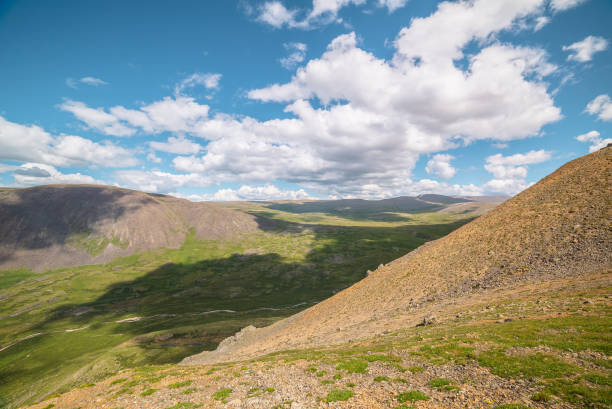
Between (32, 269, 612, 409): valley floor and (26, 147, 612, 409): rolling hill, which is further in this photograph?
(26, 147, 612, 409): rolling hill

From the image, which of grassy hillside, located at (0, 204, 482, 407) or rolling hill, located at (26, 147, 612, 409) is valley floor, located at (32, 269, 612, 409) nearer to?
rolling hill, located at (26, 147, 612, 409)

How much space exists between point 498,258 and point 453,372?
3485 cm

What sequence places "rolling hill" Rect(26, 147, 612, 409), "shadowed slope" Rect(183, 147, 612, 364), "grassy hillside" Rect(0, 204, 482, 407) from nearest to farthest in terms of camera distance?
1. "rolling hill" Rect(26, 147, 612, 409)
2. "shadowed slope" Rect(183, 147, 612, 364)
3. "grassy hillside" Rect(0, 204, 482, 407)

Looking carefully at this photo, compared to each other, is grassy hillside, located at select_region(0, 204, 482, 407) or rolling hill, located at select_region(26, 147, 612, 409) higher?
rolling hill, located at select_region(26, 147, 612, 409)

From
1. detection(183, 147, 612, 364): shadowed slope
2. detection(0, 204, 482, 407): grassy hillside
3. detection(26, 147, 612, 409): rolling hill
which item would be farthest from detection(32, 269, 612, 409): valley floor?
detection(0, 204, 482, 407): grassy hillside

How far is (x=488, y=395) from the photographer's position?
13.6 m

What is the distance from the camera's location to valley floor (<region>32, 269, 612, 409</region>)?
13.5 metres

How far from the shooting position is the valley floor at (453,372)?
44.2ft

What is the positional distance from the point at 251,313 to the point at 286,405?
112463mm

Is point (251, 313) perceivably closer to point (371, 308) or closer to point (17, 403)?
point (17, 403)

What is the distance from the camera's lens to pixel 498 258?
42125 millimetres

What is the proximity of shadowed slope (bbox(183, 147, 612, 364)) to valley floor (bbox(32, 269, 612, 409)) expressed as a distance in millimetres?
7057

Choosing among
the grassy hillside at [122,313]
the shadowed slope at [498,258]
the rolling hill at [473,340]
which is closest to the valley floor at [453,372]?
the rolling hill at [473,340]

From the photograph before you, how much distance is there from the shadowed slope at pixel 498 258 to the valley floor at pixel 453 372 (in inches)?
278
